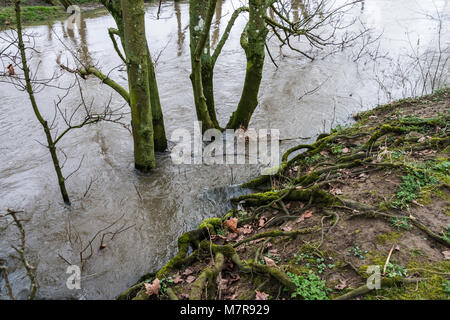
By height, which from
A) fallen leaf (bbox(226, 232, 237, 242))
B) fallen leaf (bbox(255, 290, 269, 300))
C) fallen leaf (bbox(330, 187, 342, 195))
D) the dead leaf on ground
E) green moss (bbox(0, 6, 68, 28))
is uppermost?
green moss (bbox(0, 6, 68, 28))

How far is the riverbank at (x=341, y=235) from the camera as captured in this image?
311 centimetres

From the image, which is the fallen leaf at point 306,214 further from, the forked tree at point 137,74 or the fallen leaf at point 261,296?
the forked tree at point 137,74

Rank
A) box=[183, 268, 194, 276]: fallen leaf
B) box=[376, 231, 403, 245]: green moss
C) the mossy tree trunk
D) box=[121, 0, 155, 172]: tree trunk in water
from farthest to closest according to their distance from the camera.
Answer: the mossy tree trunk < box=[121, 0, 155, 172]: tree trunk in water < box=[183, 268, 194, 276]: fallen leaf < box=[376, 231, 403, 245]: green moss

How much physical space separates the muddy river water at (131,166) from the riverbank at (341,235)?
34.9 inches

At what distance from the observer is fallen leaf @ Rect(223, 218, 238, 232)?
4.79 meters

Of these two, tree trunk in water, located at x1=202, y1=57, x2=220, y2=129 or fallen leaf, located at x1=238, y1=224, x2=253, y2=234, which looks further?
tree trunk in water, located at x1=202, y1=57, x2=220, y2=129

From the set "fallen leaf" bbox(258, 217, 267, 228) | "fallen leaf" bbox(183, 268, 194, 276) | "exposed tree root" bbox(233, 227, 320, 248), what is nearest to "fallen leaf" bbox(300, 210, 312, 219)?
Answer: "exposed tree root" bbox(233, 227, 320, 248)

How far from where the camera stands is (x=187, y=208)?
232 inches

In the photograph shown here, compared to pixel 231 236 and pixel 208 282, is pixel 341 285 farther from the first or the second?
pixel 231 236

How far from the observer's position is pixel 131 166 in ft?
22.9

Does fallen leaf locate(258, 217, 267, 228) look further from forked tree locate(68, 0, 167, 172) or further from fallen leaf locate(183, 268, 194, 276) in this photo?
forked tree locate(68, 0, 167, 172)

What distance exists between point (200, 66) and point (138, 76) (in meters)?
1.42

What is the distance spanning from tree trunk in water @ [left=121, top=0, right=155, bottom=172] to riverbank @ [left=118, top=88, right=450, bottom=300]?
85.7 inches
